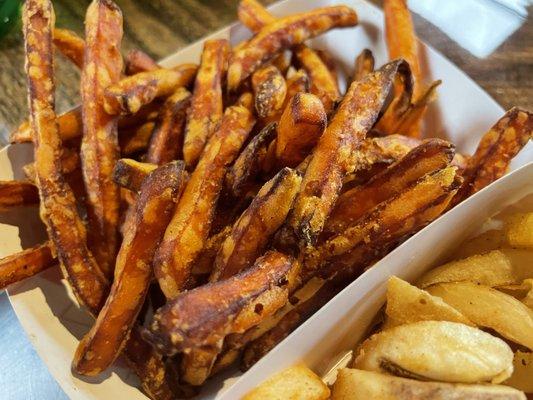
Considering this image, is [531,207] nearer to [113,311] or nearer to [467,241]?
[467,241]

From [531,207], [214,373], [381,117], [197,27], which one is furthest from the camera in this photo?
[197,27]

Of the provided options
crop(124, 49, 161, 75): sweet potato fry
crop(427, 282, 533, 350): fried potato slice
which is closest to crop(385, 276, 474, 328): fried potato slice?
crop(427, 282, 533, 350): fried potato slice

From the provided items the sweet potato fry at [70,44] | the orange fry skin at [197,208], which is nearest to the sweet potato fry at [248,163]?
the orange fry skin at [197,208]

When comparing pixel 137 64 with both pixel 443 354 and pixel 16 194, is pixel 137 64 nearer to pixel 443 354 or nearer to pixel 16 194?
pixel 16 194

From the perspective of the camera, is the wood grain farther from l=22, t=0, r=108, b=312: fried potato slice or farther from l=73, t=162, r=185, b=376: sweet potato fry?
l=73, t=162, r=185, b=376: sweet potato fry

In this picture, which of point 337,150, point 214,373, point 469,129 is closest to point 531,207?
point 469,129

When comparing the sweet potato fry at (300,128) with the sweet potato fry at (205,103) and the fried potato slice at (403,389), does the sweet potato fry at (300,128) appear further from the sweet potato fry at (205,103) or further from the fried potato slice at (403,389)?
the fried potato slice at (403,389)
